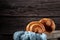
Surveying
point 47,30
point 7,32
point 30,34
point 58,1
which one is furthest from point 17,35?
point 58,1

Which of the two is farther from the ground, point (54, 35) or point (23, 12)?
point (23, 12)

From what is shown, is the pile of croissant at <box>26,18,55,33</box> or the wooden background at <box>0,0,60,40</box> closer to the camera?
the pile of croissant at <box>26,18,55,33</box>

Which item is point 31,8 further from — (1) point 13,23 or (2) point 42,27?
(2) point 42,27

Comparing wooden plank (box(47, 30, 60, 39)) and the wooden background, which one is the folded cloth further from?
the wooden background

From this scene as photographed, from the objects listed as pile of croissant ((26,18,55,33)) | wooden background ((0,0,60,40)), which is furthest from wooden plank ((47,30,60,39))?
wooden background ((0,0,60,40))

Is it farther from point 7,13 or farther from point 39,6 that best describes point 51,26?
point 7,13

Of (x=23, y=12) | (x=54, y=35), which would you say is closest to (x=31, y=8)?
(x=23, y=12)

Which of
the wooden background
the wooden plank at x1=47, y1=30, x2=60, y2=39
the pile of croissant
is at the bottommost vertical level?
the wooden plank at x1=47, y1=30, x2=60, y2=39

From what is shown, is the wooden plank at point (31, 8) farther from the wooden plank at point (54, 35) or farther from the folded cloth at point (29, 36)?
the folded cloth at point (29, 36)
